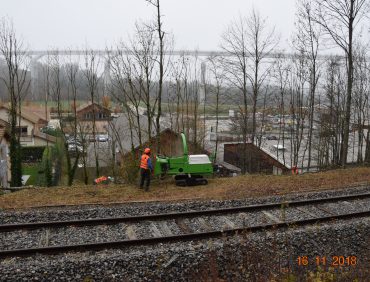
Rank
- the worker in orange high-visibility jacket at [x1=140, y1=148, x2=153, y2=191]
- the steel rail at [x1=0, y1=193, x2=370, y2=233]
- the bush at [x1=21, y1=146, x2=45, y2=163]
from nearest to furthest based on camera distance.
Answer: the steel rail at [x1=0, y1=193, x2=370, y2=233] < the worker in orange high-visibility jacket at [x1=140, y1=148, x2=153, y2=191] < the bush at [x1=21, y1=146, x2=45, y2=163]

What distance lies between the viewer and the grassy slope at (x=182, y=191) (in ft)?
41.4

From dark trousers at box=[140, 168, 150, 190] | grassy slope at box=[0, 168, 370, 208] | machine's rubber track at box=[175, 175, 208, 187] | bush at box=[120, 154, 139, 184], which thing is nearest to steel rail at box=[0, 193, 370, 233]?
grassy slope at box=[0, 168, 370, 208]

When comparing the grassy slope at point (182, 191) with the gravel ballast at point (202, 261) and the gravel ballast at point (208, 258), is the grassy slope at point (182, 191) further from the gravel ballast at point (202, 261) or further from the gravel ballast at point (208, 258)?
the gravel ballast at point (202, 261)

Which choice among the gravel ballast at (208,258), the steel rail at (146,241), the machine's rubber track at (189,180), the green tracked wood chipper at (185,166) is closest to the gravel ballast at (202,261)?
the gravel ballast at (208,258)

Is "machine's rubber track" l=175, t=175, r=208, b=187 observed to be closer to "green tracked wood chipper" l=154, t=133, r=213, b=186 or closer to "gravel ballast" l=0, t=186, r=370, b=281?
"green tracked wood chipper" l=154, t=133, r=213, b=186

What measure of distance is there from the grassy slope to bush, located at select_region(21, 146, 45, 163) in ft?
117

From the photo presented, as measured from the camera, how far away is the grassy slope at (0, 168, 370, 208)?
12.6 m

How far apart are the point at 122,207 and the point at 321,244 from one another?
5633mm

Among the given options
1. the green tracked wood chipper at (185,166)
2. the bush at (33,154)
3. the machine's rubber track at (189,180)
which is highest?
the green tracked wood chipper at (185,166)

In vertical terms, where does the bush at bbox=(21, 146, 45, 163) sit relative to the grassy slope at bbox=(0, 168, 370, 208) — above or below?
below

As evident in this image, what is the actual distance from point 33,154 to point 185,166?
38157 millimetres
